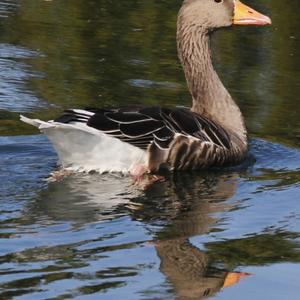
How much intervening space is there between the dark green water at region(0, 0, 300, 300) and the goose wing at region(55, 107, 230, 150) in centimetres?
38

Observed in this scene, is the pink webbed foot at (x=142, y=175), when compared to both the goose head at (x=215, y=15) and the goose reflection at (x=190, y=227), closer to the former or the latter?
the goose reflection at (x=190, y=227)

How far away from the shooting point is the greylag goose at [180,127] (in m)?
9.94

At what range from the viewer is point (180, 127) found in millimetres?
10453

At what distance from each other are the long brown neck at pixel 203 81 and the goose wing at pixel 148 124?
0.56m

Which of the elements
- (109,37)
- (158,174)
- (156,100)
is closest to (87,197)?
(158,174)

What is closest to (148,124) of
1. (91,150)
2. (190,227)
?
(91,150)

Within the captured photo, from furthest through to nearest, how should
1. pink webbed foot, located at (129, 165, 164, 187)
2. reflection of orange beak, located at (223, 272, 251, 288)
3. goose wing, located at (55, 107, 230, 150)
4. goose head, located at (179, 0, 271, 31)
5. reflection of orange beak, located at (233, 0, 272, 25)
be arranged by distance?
reflection of orange beak, located at (233, 0, 272, 25) → goose head, located at (179, 0, 271, 31) → pink webbed foot, located at (129, 165, 164, 187) → goose wing, located at (55, 107, 230, 150) → reflection of orange beak, located at (223, 272, 251, 288)

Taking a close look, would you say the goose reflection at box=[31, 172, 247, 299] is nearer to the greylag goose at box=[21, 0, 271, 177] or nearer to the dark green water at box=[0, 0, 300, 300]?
the dark green water at box=[0, 0, 300, 300]

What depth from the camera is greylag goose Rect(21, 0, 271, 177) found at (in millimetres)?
9938

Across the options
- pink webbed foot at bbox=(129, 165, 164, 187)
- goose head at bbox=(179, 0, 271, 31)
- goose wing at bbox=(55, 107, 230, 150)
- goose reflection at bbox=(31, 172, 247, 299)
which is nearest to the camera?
goose reflection at bbox=(31, 172, 247, 299)

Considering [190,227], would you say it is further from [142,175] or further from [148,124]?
[148,124]

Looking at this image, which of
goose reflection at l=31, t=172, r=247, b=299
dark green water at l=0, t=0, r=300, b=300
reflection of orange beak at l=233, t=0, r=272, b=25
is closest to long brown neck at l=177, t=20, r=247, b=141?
reflection of orange beak at l=233, t=0, r=272, b=25

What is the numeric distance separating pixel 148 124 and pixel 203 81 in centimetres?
143

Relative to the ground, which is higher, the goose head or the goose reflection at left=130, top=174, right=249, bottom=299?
the goose head
